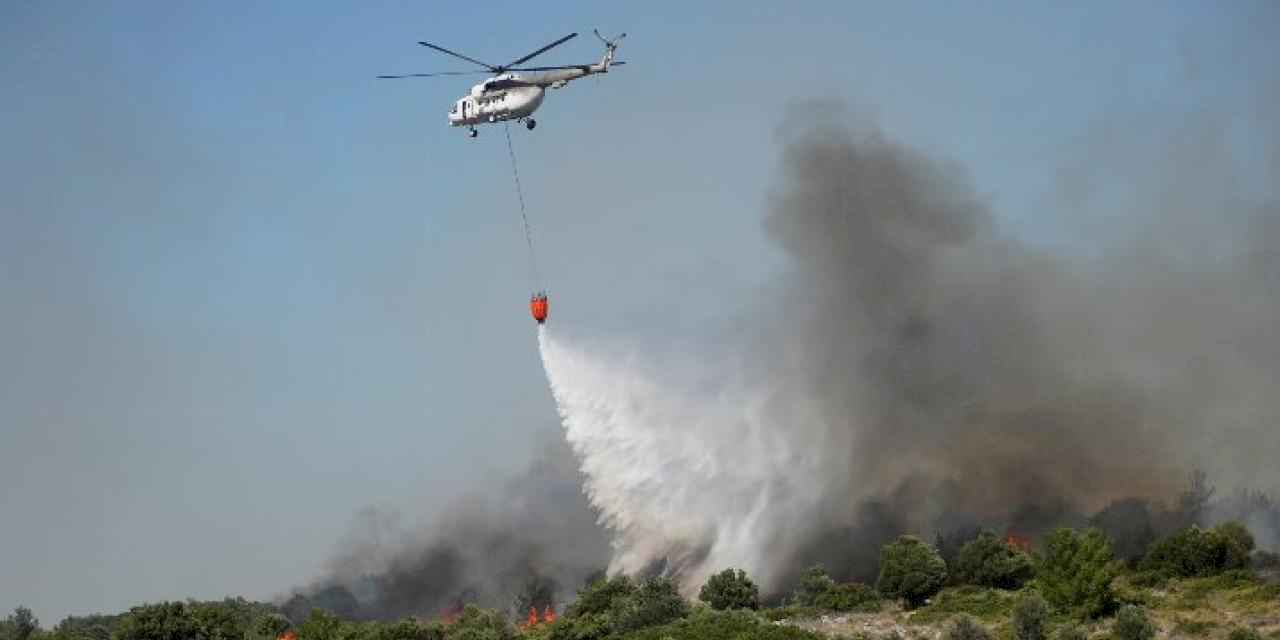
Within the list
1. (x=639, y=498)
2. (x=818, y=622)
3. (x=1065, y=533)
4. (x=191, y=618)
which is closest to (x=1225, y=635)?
(x=1065, y=533)

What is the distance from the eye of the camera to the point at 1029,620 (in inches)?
3386

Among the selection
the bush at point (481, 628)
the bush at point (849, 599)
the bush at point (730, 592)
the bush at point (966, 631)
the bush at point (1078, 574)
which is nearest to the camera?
the bush at point (966, 631)

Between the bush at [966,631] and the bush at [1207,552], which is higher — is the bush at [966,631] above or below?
below

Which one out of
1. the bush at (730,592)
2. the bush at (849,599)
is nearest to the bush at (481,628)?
the bush at (730,592)

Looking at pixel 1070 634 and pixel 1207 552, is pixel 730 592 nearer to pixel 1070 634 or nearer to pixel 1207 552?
pixel 1207 552

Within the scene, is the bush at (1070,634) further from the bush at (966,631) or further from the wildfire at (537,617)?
the wildfire at (537,617)

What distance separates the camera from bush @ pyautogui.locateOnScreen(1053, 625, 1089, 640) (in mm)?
81062

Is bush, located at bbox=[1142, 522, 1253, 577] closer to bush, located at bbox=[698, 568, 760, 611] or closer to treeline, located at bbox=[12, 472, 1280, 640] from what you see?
treeline, located at bbox=[12, 472, 1280, 640]

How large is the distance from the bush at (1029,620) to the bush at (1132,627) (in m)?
3.45

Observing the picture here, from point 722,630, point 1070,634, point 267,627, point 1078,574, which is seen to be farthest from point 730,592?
point 1070,634

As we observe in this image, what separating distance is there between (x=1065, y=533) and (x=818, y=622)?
15.0m

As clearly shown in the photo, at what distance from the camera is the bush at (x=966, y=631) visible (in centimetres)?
8625

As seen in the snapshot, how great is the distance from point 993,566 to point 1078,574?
1573cm

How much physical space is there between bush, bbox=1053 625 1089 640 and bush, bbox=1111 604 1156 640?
1.60m
